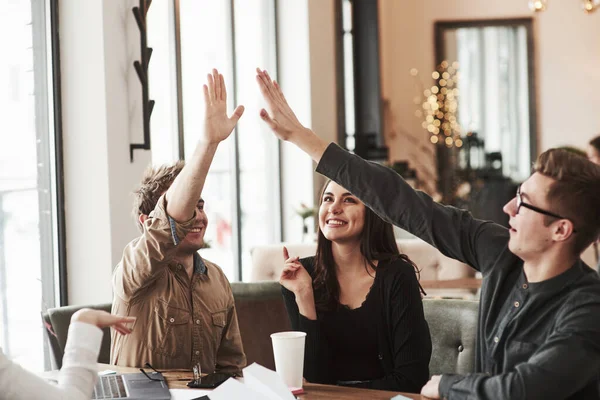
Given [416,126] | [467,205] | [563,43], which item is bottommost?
[467,205]

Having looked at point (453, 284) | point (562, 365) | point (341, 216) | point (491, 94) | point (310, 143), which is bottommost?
point (453, 284)

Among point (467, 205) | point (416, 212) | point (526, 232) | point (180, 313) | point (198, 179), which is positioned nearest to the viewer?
point (526, 232)

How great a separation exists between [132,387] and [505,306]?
91 centimetres

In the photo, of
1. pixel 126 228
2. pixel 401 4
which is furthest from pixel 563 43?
pixel 126 228

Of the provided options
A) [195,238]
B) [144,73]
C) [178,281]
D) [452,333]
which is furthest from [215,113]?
[144,73]

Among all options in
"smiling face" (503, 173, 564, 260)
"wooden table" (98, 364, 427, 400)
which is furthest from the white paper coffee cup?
"smiling face" (503, 173, 564, 260)

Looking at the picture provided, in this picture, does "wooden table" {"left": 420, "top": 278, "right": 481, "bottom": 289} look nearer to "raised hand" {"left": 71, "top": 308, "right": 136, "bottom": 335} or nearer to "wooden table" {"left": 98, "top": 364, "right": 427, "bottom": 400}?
"wooden table" {"left": 98, "top": 364, "right": 427, "bottom": 400}

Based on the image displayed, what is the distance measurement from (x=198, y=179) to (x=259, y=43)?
13.4 feet

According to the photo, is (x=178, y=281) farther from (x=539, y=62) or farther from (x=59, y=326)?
(x=539, y=62)

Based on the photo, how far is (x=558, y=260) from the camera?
5.49ft

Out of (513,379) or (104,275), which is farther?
(104,275)

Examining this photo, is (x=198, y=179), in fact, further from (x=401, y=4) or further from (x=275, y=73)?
(x=401, y=4)

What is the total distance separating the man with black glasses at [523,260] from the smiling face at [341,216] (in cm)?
58

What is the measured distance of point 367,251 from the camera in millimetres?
2457
